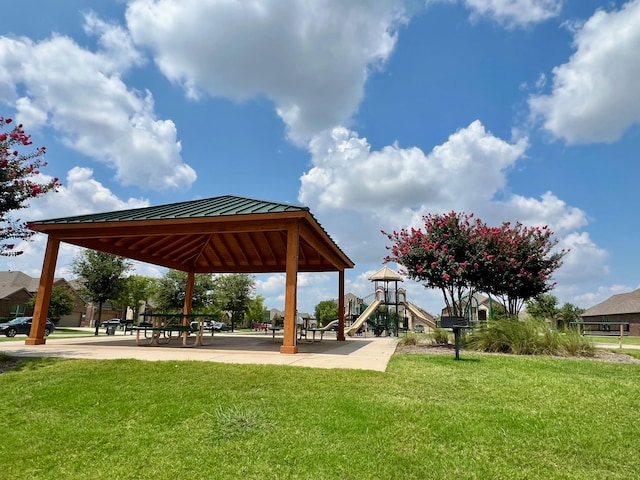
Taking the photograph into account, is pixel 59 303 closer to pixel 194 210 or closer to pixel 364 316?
pixel 364 316

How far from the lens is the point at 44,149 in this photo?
867 centimetres

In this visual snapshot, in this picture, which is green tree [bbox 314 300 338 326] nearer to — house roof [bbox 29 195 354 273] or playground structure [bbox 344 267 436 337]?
playground structure [bbox 344 267 436 337]

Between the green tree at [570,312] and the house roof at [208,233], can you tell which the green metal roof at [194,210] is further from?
the green tree at [570,312]

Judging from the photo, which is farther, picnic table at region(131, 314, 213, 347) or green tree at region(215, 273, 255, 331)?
green tree at region(215, 273, 255, 331)

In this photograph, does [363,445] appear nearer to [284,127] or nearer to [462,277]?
[462,277]

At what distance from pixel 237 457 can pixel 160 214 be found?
8.69 meters

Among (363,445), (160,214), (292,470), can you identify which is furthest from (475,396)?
(160,214)

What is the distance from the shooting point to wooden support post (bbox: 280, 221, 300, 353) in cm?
870

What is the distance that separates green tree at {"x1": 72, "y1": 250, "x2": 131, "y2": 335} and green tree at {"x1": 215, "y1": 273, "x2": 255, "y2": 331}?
37.9 feet

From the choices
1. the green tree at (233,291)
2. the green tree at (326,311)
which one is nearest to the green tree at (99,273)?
the green tree at (233,291)

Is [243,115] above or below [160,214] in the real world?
above

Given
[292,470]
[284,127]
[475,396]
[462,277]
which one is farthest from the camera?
[284,127]

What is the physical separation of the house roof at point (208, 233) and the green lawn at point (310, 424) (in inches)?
175

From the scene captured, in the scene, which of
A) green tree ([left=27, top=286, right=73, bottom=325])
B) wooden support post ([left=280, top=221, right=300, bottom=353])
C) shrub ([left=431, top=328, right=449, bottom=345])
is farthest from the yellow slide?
green tree ([left=27, top=286, right=73, bottom=325])
